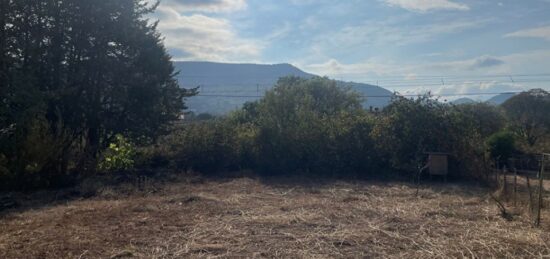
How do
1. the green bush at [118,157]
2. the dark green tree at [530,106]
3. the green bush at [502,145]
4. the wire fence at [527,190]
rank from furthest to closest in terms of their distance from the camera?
the dark green tree at [530,106] < the green bush at [502,145] < the green bush at [118,157] < the wire fence at [527,190]

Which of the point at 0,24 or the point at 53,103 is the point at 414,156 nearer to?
the point at 53,103

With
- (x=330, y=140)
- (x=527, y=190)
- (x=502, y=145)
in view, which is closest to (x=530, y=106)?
(x=502, y=145)

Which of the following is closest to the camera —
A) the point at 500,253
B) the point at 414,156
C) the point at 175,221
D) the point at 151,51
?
the point at 500,253

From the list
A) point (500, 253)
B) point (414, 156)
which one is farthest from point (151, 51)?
point (500, 253)

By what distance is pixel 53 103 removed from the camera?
13.6 m

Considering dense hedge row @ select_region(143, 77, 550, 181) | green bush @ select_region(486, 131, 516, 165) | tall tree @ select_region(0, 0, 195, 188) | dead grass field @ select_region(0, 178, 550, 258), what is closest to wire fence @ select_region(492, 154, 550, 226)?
dead grass field @ select_region(0, 178, 550, 258)

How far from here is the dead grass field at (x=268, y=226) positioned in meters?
5.46

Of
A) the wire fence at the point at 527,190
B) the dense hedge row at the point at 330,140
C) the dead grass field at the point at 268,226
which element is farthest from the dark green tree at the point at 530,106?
the dead grass field at the point at 268,226

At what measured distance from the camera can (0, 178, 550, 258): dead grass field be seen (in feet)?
17.9

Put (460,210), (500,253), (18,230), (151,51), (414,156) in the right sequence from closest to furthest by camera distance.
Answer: (500,253) → (18,230) → (460,210) → (414,156) → (151,51)

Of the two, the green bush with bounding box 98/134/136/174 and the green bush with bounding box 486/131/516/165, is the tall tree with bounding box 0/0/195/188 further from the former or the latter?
the green bush with bounding box 486/131/516/165

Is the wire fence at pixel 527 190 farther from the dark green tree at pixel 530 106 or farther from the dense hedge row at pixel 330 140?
the dark green tree at pixel 530 106

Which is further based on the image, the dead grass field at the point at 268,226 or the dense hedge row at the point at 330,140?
the dense hedge row at the point at 330,140

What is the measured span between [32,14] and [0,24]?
195cm
